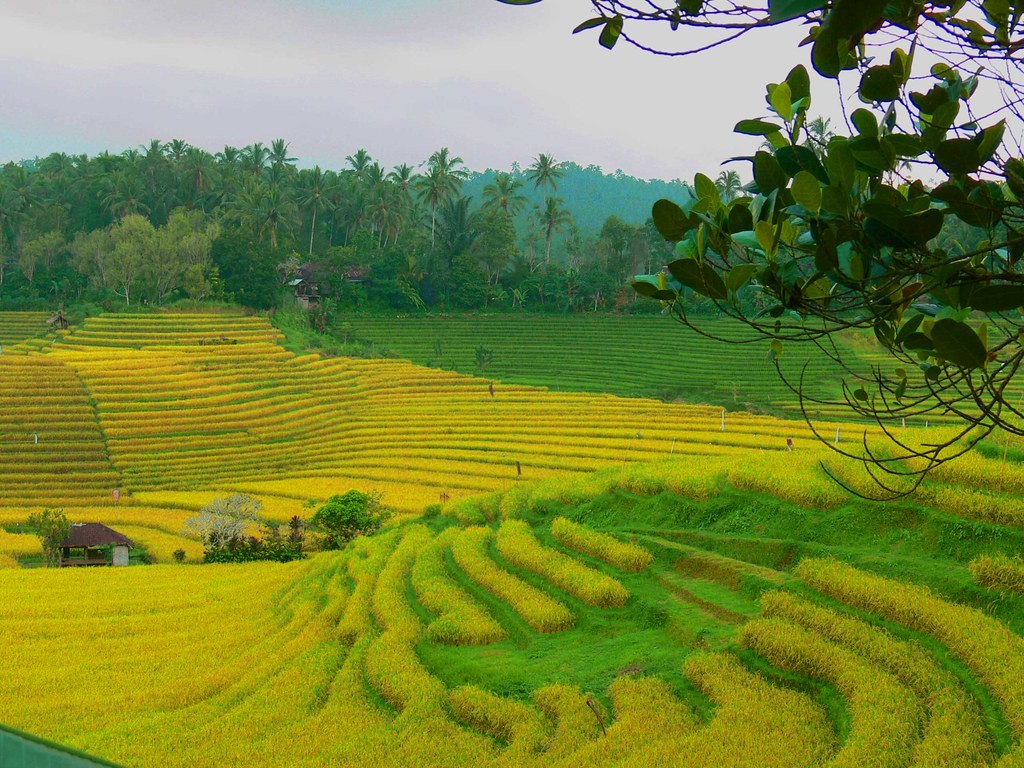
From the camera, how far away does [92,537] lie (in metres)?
15.9

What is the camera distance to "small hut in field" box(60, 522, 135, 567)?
52.0 ft

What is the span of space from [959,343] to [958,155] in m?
0.31

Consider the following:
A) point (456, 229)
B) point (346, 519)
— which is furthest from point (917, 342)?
point (456, 229)

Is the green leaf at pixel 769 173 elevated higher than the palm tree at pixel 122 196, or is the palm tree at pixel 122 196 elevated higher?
the palm tree at pixel 122 196

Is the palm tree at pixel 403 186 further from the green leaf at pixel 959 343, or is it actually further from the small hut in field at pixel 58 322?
the green leaf at pixel 959 343

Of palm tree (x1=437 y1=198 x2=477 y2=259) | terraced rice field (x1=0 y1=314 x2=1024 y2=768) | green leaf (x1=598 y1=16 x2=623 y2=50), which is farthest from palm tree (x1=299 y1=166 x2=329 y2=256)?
green leaf (x1=598 y1=16 x2=623 y2=50)

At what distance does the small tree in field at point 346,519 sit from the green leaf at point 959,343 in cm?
1541

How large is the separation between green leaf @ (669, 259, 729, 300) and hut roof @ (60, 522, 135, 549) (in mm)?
16257

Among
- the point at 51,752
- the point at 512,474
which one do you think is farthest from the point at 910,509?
the point at 512,474

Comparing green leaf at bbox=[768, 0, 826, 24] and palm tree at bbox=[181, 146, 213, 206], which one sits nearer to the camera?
green leaf at bbox=[768, 0, 826, 24]

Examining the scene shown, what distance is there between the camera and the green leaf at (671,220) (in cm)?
156

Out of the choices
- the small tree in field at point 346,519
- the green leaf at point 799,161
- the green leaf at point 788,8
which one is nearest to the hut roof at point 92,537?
the small tree in field at point 346,519

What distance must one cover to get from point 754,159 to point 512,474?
1880 cm

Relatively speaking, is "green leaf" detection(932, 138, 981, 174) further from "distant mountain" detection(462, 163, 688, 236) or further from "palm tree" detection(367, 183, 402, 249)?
"distant mountain" detection(462, 163, 688, 236)
